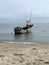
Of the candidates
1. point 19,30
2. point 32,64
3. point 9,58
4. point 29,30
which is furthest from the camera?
point 29,30

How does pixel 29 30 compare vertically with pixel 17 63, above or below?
below

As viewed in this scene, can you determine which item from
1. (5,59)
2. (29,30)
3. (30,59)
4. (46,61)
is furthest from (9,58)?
(29,30)

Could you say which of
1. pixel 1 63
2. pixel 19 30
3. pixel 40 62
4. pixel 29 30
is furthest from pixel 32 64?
pixel 29 30

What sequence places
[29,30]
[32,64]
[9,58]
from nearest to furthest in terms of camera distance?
1. [32,64]
2. [9,58]
3. [29,30]

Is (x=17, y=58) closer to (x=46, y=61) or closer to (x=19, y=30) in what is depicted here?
(x=46, y=61)

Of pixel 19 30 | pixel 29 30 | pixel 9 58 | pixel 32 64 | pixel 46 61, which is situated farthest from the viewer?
pixel 29 30

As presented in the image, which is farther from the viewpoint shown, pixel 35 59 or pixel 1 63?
pixel 35 59

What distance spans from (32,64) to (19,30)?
54160mm

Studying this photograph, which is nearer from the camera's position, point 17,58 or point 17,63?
point 17,63

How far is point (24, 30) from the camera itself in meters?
67.6

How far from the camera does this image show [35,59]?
41.9 ft

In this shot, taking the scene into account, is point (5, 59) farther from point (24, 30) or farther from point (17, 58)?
point (24, 30)

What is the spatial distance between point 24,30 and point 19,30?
2455mm

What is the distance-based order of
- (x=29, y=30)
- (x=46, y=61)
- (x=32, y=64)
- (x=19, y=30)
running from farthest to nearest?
(x=29, y=30)
(x=19, y=30)
(x=46, y=61)
(x=32, y=64)
